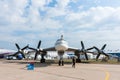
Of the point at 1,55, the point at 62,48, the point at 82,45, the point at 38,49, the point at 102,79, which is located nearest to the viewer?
the point at 102,79

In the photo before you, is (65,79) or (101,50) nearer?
(65,79)

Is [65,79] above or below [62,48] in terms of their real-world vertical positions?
below

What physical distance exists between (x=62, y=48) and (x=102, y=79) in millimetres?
18367

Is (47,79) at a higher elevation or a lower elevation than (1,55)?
lower

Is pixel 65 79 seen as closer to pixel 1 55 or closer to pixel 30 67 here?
pixel 30 67

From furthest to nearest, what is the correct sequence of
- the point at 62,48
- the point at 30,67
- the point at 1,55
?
the point at 1,55 → the point at 62,48 → the point at 30,67

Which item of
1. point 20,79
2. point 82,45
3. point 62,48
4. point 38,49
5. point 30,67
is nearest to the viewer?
point 20,79

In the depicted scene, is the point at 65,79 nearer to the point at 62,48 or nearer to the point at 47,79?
the point at 47,79

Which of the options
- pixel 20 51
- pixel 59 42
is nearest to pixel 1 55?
pixel 20 51

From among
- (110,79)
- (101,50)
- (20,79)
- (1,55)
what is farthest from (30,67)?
(1,55)

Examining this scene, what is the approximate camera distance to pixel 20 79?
13141 mm

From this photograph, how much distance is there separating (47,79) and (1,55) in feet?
225

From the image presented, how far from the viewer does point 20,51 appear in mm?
44844

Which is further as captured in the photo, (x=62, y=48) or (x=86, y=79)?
(x=62, y=48)
